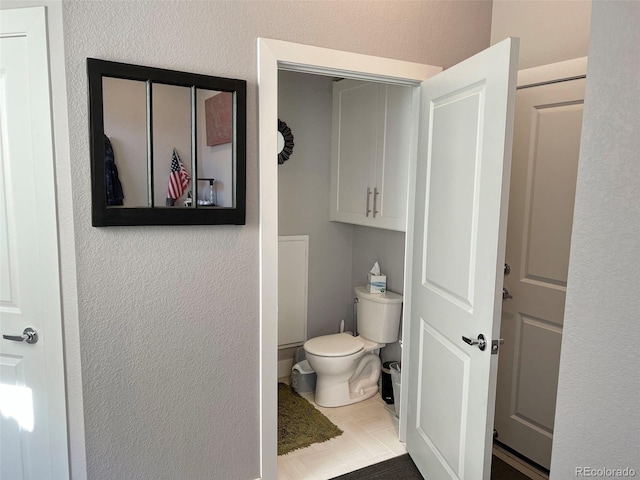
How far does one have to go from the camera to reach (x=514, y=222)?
2387mm

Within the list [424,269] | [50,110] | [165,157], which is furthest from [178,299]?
[424,269]

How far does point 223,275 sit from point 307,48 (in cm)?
103

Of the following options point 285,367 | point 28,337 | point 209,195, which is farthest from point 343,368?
point 28,337

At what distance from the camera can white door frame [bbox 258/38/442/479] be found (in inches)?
74.7

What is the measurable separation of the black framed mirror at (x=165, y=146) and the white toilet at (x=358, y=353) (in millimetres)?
1361

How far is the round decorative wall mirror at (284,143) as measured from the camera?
3.11 m

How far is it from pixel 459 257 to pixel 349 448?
1.33m

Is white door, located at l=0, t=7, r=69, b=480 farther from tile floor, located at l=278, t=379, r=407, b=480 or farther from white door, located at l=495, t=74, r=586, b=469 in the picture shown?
white door, located at l=495, t=74, r=586, b=469

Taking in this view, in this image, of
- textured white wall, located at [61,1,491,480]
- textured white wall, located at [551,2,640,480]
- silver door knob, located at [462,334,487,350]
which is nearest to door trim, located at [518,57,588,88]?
textured white wall, located at [61,1,491,480]

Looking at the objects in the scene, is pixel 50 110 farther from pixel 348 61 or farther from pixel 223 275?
pixel 348 61

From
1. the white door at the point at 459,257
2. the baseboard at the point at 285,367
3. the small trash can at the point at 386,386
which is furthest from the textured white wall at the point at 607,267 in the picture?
the baseboard at the point at 285,367

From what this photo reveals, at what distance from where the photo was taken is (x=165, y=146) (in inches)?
67.6

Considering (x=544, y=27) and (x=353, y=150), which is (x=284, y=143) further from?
(x=544, y=27)

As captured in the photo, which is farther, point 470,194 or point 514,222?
point 514,222
